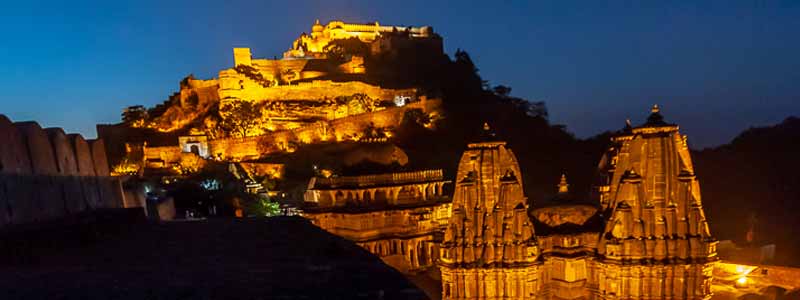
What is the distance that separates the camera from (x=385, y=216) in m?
22.2

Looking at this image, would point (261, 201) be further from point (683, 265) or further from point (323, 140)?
point (683, 265)

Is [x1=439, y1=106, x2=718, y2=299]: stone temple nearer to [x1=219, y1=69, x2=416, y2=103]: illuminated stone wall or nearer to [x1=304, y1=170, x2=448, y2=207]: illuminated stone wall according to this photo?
[x1=304, y1=170, x2=448, y2=207]: illuminated stone wall

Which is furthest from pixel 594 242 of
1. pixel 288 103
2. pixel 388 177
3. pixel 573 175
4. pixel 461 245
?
pixel 288 103

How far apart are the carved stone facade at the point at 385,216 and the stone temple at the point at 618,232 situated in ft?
15.6

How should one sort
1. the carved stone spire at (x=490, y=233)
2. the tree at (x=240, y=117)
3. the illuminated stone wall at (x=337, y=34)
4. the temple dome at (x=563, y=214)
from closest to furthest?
the carved stone spire at (x=490, y=233)
the temple dome at (x=563, y=214)
the tree at (x=240, y=117)
the illuminated stone wall at (x=337, y=34)

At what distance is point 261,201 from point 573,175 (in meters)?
29.2

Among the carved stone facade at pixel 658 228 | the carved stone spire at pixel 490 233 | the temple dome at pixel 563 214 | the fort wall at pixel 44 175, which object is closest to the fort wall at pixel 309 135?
the temple dome at pixel 563 214

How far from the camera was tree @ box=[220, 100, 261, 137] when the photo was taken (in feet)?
202

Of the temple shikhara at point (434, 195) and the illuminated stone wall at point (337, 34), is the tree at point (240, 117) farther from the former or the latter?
the illuminated stone wall at point (337, 34)

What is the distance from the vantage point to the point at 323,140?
59.8 m

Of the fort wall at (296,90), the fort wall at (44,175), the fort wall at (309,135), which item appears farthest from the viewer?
the fort wall at (296,90)

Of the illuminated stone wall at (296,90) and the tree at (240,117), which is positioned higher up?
the illuminated stone wall at (296,90)

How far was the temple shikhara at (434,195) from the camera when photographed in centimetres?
955

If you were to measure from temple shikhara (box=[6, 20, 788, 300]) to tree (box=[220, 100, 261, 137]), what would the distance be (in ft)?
0.84
